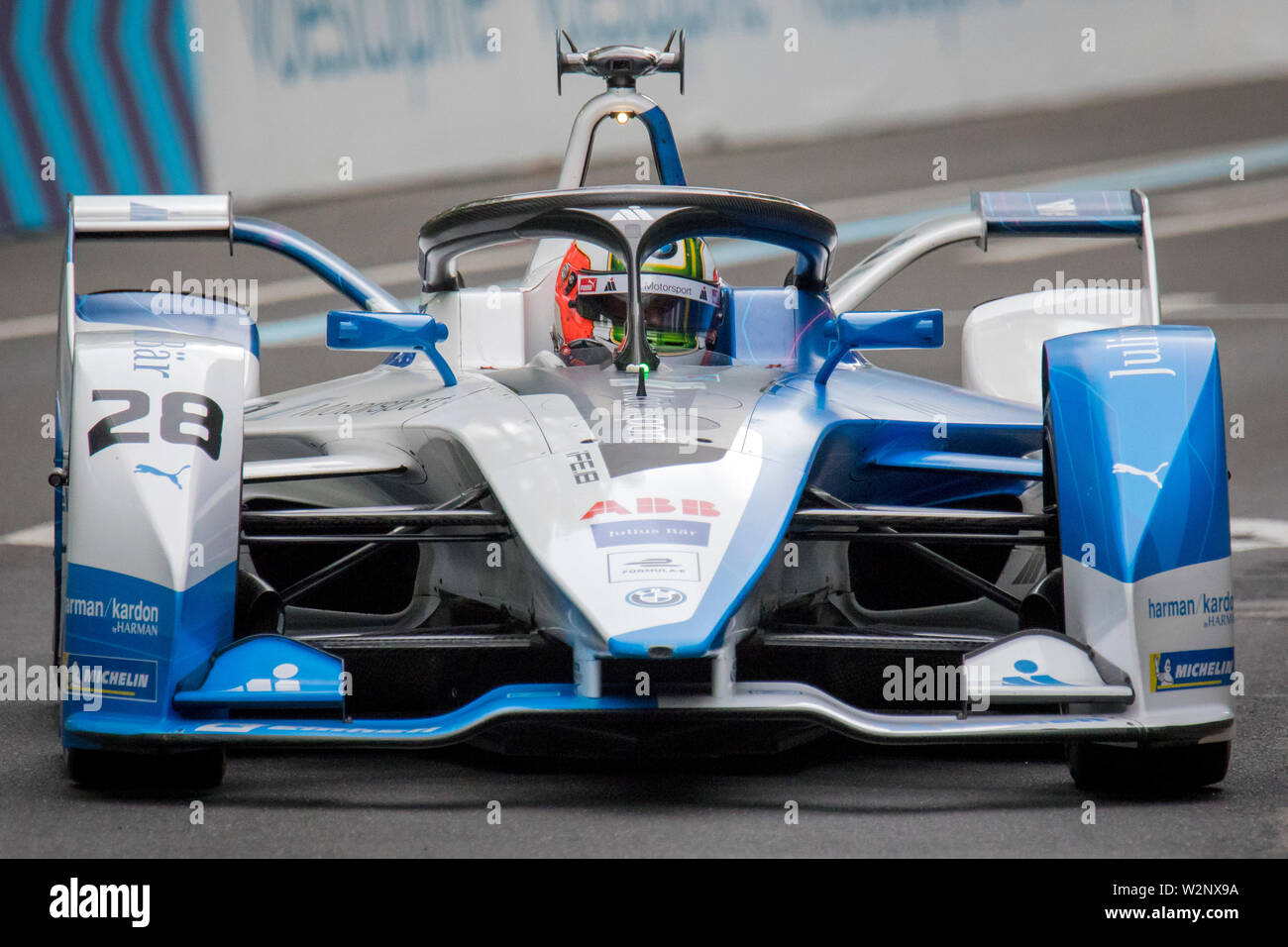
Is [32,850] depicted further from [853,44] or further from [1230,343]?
[853,44]

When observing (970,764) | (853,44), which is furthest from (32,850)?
(853,44)

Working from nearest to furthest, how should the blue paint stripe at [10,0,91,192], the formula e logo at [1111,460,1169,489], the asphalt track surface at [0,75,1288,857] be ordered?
1. the asphalt track surface at [0,75,1288,857]
2. the formula e logo at [1111,460,1169,489]
3. the blue paint stripe at [10,0,91,192]

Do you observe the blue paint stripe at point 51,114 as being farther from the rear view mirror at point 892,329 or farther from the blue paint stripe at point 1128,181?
the rear view mirror at point 892,329

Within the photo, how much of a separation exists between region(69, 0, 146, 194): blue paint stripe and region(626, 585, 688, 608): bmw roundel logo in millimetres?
11712

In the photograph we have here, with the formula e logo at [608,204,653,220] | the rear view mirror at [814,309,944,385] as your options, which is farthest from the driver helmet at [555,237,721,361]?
the rear view mirror at [814,309,944,385]

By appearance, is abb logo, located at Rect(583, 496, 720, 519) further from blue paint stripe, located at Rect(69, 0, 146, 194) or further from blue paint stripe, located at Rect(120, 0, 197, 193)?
blue paint stripe, located at Rect(120, 0, 197, 193)

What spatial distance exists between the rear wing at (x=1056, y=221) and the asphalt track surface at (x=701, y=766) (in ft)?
4.53

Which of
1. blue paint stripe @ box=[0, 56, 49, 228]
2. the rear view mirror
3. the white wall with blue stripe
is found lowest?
the rear view mirror

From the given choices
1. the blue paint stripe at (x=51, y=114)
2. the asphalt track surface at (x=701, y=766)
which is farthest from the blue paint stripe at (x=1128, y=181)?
the blue paint stripe at (x=51, y=114)

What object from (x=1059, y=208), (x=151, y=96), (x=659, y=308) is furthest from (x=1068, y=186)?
(x=659, y=308)

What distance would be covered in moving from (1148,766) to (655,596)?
1.17m

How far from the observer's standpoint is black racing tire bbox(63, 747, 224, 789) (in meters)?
3.87

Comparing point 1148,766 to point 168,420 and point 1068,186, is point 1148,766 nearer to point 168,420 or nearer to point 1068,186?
point 168,420

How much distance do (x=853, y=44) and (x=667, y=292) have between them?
12136 mm
